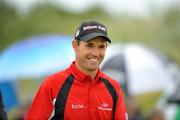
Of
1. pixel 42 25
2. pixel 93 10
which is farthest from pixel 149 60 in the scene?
pixel 93 10

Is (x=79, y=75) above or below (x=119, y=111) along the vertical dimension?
above

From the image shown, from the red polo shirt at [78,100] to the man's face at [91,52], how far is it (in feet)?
0.37

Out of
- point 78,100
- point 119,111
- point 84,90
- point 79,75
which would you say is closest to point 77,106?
point 78,100

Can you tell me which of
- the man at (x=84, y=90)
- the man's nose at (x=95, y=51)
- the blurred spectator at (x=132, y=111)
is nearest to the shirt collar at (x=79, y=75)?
the man at (x=84, y=90)

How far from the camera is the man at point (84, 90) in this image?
694cm

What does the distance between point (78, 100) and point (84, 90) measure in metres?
0.12

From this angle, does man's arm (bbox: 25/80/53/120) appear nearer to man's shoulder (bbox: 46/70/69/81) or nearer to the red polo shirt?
the red polo shirt

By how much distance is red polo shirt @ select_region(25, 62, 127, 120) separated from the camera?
694 cm

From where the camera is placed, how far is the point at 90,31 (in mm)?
7094

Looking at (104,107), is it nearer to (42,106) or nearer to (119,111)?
(119,111)

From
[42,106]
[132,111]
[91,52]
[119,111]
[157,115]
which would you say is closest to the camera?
[42,106]

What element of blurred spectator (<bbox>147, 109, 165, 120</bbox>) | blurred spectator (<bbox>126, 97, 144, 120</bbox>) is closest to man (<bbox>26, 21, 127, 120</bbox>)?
blurred spectator (<bbox>126, 97, 144, 120</bbox>)

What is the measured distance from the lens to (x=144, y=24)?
43.8 m

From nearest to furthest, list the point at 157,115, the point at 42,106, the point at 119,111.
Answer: the point at 42,106
the point at 119,111
the point at 157,115
